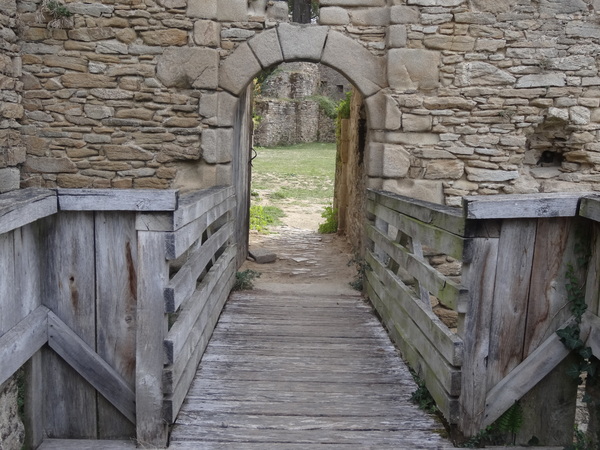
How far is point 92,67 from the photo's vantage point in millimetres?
5539

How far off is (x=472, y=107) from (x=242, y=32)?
2.36 metres

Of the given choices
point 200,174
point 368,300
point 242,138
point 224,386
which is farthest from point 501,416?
point 242,138

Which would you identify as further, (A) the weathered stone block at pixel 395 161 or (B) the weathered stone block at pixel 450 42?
(A) the weathered stone block at pixel 395 161

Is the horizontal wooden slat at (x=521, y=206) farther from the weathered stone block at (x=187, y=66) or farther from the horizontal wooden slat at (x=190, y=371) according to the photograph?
the weathered stone block at (x=187, y=66)

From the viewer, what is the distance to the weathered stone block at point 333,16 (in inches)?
223

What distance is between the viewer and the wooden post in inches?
105

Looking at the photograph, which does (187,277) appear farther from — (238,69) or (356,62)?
(356,62)

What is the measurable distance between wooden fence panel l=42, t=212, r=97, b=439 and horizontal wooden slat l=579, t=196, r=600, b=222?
227cm

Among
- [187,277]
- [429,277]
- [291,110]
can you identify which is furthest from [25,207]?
[291,110]

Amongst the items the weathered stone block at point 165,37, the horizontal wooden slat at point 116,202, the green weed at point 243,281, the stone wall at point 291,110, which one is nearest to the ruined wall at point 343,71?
the weathered stone block at point 165,37

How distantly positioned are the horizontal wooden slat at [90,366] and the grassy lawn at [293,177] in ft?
33.4

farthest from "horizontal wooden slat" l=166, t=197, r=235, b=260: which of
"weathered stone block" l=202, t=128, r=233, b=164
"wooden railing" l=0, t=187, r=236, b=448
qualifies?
"weathered stone block" l=202, t=128, r=233, b=164

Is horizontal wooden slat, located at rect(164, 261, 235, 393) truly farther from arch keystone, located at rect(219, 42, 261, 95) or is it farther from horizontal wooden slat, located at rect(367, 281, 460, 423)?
arch keystone, located at rect(219, 42, 261, 95)

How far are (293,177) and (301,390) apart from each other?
527 inches
